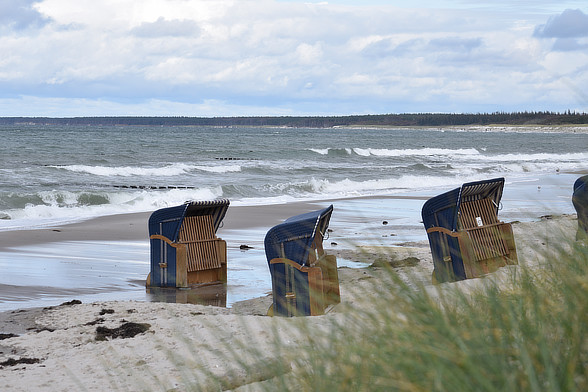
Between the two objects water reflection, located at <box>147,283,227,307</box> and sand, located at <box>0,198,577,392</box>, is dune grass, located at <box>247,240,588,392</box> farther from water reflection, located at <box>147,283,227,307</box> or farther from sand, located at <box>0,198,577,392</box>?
water reflection, located at <box>147,283,227,307</box>

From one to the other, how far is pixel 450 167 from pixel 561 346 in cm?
4087

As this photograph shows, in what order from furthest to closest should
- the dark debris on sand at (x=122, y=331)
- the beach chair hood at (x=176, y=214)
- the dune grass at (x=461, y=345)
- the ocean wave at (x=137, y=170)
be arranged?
the ocean wave at (x=137, y=170) → the beach chair hood at (x=176, y=214) → the dark debris on sand at (x=122, y=331) → the dune grass at (x=461, y=345)

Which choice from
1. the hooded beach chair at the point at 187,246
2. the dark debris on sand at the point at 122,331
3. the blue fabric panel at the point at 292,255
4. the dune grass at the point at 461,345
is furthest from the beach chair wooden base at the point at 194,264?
the dune grass at the point at 461,345

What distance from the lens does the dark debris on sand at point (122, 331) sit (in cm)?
689

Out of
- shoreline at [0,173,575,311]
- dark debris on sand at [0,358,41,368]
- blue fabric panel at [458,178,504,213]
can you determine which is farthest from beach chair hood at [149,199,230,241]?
dark debris on sand at [0,358,41,368]

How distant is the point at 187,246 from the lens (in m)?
9.50

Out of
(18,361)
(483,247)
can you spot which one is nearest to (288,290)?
(18,361)

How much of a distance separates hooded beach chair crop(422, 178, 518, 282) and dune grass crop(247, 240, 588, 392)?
17.6 feet

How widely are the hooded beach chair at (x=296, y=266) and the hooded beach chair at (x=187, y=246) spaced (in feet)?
7.68

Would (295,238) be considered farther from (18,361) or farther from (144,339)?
(18,361)

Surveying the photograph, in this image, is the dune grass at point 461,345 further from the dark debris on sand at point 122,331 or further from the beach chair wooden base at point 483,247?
the beach chair wooden base at point 483,247

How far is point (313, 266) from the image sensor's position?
723cm

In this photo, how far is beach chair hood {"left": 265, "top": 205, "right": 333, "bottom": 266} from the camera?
22.7ft

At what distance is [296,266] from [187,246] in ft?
9.46
